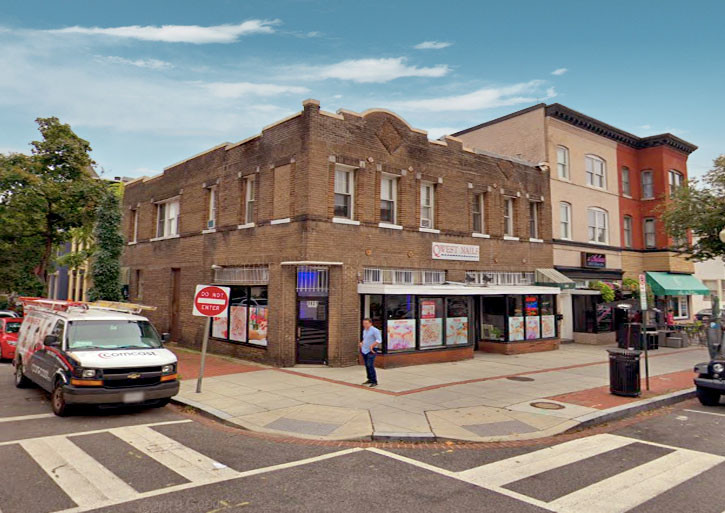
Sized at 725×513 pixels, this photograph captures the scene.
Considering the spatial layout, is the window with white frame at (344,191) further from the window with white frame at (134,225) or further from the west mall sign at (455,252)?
the window with white frame at (134,225)

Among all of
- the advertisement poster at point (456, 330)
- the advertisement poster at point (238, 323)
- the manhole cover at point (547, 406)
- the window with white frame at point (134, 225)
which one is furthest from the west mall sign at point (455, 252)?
the window with white frame at point (134, 225)

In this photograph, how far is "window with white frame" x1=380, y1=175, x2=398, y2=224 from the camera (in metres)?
17.0

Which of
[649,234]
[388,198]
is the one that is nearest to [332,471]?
[388,198]

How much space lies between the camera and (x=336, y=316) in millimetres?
14922

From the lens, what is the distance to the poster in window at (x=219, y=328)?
58.7 feet

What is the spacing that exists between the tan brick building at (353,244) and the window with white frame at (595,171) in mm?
4867

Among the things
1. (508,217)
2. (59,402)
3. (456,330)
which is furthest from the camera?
(508,217)

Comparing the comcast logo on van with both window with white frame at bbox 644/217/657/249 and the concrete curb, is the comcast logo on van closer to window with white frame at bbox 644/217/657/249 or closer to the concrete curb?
the concrete curb

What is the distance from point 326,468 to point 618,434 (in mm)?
5278

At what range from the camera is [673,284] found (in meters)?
27.5

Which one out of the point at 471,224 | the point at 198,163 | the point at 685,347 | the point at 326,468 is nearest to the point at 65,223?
the point at 198,163

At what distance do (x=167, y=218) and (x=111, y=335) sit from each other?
13.7 metres

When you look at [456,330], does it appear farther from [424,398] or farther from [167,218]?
[167,218]

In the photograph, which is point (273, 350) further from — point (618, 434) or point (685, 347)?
point (685, 347)
